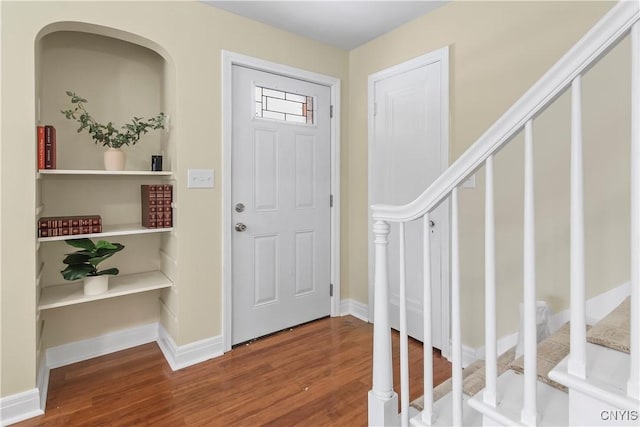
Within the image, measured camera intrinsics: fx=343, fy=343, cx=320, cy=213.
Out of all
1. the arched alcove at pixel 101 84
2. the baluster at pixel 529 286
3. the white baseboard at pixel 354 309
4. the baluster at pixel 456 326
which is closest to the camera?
the baluster at pixel 529 286

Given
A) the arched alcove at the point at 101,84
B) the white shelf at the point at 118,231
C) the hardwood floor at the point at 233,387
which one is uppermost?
the arched alcove at the point at 101,84

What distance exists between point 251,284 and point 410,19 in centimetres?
233

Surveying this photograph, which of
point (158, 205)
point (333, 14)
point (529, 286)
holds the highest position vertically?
point (333, 14)

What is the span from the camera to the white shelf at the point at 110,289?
2.02m

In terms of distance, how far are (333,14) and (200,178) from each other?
150 cm

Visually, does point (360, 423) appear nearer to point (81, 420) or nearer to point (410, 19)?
point (81, 420)

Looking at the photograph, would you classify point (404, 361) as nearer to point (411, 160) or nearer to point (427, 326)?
point (427, 326)

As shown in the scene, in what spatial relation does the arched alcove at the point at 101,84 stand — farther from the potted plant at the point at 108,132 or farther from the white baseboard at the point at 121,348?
the white baseboard at the point at 121,348

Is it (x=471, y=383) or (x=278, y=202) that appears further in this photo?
(x=278, y=202)

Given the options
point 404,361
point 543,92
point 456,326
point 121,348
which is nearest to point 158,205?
point 121,348

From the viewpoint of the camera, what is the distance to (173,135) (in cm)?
231

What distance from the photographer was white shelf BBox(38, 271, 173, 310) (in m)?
2.02

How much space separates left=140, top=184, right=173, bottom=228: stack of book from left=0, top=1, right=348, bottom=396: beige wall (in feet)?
0.43

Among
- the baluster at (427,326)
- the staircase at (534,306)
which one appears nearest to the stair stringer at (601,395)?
the staircase at (534,306)
